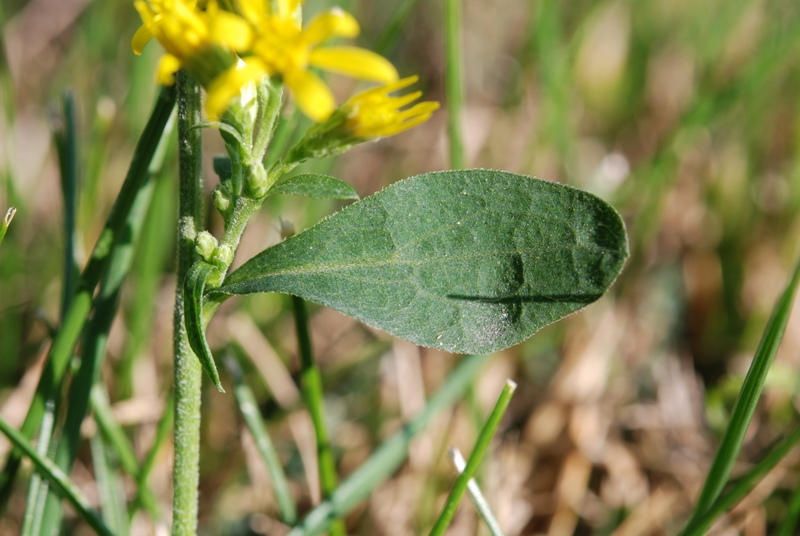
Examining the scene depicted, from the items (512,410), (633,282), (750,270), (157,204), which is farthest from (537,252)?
(750,270)

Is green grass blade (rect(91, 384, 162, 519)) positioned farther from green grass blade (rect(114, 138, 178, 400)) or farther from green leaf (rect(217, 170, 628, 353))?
green leaf (rect(217, 170, 628, 353))

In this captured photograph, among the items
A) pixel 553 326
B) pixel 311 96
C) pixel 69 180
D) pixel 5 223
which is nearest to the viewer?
pixel 311 96

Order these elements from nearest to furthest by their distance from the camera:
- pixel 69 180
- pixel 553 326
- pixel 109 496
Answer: pixel 109 496 → pixel 69 180 → pixel 553 326

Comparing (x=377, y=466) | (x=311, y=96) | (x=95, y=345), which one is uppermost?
(x=311, y=96)

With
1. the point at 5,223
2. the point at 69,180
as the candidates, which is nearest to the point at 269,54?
the point at 5,223

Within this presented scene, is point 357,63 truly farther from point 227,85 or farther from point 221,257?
point 221,257

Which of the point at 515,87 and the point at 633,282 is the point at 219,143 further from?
the point at 633,282
